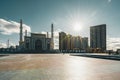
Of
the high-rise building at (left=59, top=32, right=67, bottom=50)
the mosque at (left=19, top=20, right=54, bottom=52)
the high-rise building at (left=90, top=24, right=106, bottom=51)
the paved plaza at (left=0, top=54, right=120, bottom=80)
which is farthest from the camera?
the high-rise building at (left=59, top=32, right=67, bottom=50)

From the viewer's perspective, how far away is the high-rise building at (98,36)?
5438 inches

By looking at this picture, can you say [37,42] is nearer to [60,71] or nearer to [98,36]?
[98,36]

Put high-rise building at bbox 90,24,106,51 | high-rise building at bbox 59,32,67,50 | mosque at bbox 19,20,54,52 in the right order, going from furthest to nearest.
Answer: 1. high-rise building at bbox 59,32,67,50
2. high-rise building at bbox 90,24,106,51
3. mosque at bbox 19,20,54,52

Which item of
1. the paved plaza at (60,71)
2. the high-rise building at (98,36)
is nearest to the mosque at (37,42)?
the high-rise building at (98,36)

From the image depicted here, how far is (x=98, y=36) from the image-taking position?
5566 inches

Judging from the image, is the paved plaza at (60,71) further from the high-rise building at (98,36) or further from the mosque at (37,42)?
the high-rise building at (98,36)

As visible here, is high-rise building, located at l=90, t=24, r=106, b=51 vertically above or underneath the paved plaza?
above

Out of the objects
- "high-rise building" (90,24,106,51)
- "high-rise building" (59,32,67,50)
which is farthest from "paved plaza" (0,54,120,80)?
"high-rise building" (59,32,67,50)

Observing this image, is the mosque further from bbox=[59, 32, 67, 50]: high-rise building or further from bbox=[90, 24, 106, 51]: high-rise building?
bbox=[90, 24, 106, 51]: high-rise building

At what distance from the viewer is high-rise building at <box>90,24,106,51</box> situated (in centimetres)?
13812

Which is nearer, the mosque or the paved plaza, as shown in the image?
the paved plaza

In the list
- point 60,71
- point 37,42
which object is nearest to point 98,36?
point 37,42

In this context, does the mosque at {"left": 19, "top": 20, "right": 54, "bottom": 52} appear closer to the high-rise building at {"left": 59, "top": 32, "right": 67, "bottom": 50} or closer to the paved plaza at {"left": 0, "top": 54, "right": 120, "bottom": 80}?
the high-rise building at {"left": 59, "top": 32, "right": 67, "bottom": 50}

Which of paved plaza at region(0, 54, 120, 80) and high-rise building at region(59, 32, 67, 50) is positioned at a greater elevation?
high-rise building at region(59, 32, 67, 50)
